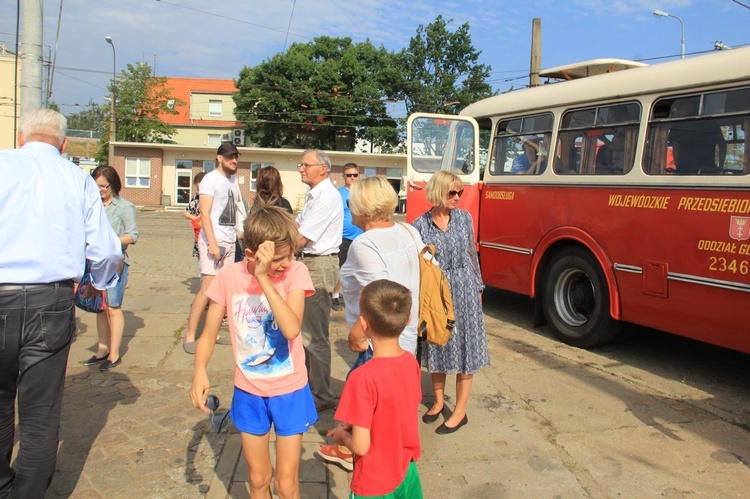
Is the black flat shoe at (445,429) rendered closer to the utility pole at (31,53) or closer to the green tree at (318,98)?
the utility pole at (31,53)

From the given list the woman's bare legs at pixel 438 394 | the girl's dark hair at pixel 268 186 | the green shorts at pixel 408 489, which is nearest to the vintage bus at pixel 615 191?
the woman's bare legs at pixel 438 394

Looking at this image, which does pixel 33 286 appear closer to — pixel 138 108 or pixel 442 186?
pixel 442 186

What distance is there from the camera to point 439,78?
55094 millimetres

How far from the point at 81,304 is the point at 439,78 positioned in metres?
53.3

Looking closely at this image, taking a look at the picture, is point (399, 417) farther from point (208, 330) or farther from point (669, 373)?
point (669, 373)

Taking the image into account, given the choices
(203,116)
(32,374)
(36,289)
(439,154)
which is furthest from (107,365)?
(203,116)

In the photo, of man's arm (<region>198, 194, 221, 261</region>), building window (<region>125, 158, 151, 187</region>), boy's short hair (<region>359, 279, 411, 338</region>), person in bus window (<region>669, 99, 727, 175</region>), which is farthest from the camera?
building window (<region>125, 158, 151, 187</region>)

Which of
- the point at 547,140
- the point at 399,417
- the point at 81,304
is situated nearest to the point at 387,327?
the point at 399,417

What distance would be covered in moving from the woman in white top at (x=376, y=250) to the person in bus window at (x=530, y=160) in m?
4.11

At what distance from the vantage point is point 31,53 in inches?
237

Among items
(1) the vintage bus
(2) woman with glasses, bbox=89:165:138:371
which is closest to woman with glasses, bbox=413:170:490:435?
(1) the vintage bus

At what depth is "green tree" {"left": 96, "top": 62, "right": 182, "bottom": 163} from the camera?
43750 millimetres

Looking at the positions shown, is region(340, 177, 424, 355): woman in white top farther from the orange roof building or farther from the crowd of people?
the orange roof building

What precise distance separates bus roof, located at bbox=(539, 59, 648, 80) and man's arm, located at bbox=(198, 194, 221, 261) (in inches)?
185
